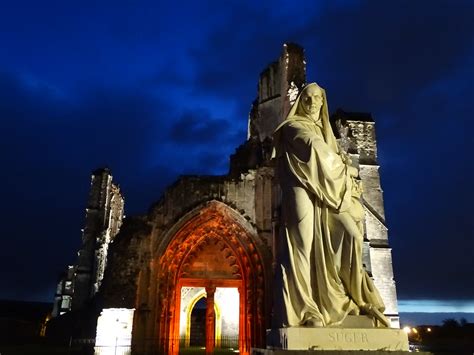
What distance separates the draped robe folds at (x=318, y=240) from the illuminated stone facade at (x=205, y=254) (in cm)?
1044

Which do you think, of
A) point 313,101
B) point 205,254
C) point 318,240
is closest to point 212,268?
point 205,254

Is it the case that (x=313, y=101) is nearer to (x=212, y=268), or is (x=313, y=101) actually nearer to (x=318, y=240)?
(x=318, y=240)

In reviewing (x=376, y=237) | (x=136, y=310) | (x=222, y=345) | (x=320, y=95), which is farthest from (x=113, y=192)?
(x=320, y=95)

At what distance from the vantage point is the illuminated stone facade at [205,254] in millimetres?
14668

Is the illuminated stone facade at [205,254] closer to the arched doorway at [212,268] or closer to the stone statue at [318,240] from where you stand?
the arched doorway at [212,268]

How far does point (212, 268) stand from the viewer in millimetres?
17109

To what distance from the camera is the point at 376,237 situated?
1922 cm

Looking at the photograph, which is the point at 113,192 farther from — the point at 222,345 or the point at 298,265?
the point at 298,265

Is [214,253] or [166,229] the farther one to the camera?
[214,253]

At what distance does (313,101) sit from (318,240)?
1268 millimetres

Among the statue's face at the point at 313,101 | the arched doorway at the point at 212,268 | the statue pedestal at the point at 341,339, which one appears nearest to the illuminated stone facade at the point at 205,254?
the arched doorway at the point at 212,268

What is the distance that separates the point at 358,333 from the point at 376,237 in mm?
17141

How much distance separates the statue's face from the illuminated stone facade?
10.2 meters

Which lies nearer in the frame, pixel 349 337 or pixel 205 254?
pixel 349 337
